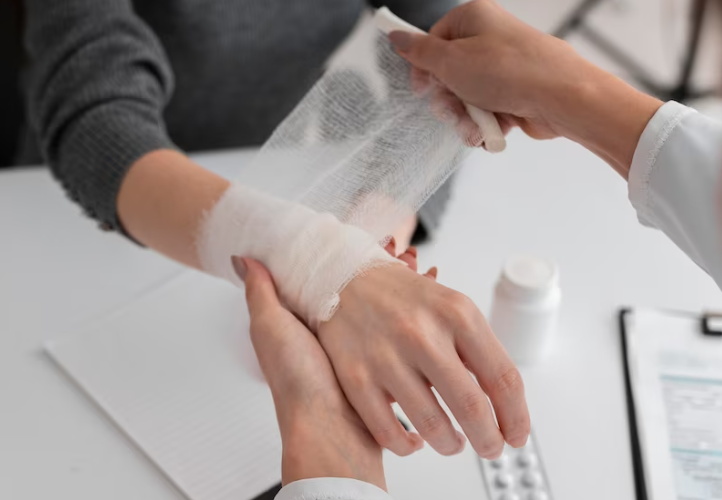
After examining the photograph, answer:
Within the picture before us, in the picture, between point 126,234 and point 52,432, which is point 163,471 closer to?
point 52,432

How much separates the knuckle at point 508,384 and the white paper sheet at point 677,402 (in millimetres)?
199

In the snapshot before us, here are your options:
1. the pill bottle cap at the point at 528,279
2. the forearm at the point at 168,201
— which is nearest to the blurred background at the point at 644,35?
the pill bottle cap at the point at 528,279

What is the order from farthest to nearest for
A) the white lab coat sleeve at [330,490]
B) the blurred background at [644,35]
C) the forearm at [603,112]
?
the blurred background at [644,35] → the forearm at [603,112] → the white lab coat sleeve at [330,490]

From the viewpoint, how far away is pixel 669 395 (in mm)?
755

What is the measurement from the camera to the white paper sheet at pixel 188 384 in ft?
2.28

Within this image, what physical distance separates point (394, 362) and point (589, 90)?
0.89 ft

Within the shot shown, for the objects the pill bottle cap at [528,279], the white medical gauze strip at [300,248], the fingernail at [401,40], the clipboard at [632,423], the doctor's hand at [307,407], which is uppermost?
the fingernail at [401,40]

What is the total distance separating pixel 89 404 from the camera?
75cm

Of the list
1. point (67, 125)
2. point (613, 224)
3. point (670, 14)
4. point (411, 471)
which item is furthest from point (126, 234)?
point (670, 14)

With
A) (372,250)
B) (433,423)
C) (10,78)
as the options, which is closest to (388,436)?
(433,423)

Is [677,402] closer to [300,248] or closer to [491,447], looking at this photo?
[491,447]

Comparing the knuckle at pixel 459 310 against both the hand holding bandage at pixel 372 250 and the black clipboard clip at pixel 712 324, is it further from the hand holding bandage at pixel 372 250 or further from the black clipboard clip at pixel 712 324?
the black clipboard clip at pixel 712 324

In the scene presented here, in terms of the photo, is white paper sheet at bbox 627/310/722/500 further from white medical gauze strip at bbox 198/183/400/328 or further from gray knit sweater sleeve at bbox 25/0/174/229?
gray knit sweater sleeve at bbox 25/0/174/229

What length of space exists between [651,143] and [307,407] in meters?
0.32
